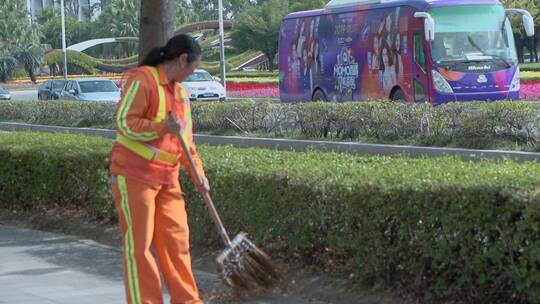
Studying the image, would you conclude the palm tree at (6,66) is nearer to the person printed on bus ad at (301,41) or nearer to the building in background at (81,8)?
the building in background at (81,8)

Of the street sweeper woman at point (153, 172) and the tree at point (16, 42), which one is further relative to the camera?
the tree at point (16, 42)

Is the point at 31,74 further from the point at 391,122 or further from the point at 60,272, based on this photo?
the point at 60,272

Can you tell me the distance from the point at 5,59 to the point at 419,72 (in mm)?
62027

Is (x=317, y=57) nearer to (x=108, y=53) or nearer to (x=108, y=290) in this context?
(x=108, y=290)

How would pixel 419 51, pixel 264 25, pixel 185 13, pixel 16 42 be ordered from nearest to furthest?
1. pixel 419 51
2. pixel 264 25
3. pixel 16 42
4. pixel 185 13

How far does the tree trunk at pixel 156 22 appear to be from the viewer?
426 inches

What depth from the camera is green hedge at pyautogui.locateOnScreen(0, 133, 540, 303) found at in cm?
589

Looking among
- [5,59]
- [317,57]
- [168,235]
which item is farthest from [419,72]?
[5,59]

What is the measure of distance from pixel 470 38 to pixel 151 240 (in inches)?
733

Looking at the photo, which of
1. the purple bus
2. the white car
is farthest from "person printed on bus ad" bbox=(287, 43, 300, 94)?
the white car

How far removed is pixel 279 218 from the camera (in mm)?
7531

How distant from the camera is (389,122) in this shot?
61.5 feet

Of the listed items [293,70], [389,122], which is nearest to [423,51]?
[389,122]

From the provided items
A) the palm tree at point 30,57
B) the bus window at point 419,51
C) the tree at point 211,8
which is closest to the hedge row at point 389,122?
the bus window at point 419,51
